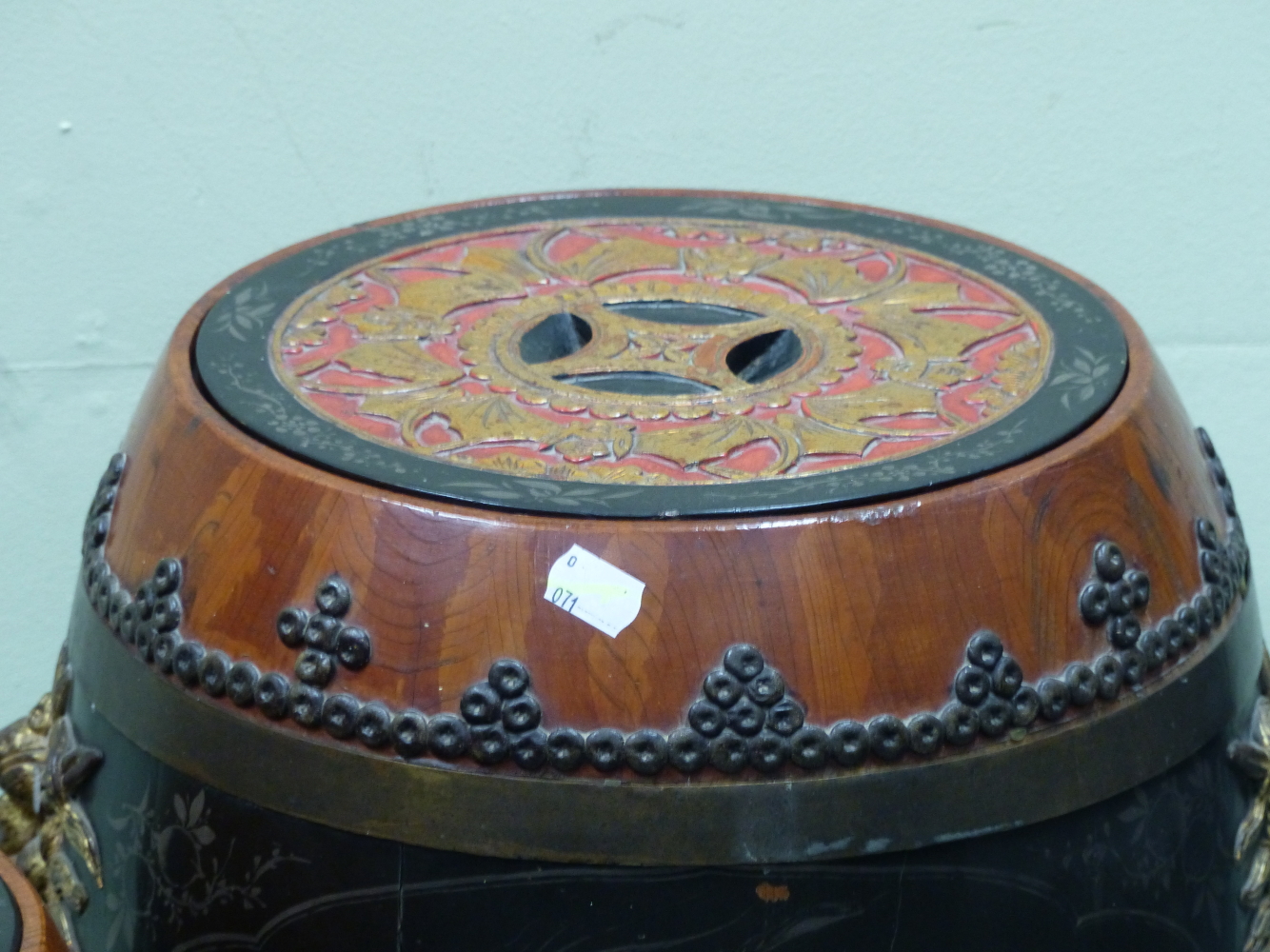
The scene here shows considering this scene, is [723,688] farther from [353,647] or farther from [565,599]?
[353,647]

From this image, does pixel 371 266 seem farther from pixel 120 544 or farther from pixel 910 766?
pixel 910 766

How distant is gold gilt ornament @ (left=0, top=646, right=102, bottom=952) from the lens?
4.22 feet

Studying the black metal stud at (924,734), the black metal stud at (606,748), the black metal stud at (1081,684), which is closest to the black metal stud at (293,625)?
the black metal stud at (606,748)

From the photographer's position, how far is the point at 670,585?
1.04m

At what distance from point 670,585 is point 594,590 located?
5 centimetres

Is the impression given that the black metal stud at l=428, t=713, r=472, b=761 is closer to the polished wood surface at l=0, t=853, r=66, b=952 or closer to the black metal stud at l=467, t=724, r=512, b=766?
the black metal stud at l=467, t=724, r=512, b=766

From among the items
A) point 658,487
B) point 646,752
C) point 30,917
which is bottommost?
point 30,917

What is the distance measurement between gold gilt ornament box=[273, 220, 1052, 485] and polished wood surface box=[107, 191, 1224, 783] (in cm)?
9

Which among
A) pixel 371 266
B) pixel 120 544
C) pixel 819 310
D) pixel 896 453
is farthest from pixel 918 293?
pixel 120 544

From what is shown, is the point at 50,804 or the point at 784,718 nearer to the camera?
the point at 784,718

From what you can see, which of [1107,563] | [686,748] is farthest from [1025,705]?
[686,748]

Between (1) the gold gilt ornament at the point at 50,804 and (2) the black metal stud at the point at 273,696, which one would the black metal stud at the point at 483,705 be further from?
(1) the gold gilt ornament at the point at 50,804

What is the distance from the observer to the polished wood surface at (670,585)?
1047 millimetres

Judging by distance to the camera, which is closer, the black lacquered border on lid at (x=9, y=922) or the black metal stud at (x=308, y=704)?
the black lacquered border on lid at (x=9, y=922)
